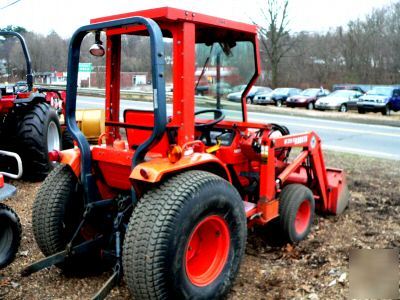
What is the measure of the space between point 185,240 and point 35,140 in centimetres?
437

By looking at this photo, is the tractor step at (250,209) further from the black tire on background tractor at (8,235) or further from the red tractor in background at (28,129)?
the red tractor in background at (28,129)

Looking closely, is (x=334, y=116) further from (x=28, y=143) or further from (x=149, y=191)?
(x=149, y=191)

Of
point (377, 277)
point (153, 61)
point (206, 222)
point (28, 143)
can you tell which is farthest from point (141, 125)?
point (28, 143)

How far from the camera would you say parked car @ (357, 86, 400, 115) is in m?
22.9

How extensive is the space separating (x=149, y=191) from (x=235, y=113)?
1669 mm

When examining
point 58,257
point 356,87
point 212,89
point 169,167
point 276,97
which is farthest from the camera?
point 356,87

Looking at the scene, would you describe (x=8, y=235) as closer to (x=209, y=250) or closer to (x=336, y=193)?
(x=209, y=250)

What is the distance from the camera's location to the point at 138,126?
370 cm

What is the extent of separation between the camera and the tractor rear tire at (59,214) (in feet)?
12.1

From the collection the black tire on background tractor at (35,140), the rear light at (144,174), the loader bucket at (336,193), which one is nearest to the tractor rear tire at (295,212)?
the loader bucket at (336,193)

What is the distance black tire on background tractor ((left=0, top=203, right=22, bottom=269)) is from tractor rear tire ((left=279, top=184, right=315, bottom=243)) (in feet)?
7.96

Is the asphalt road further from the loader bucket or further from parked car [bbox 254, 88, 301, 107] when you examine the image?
parked car [bbox 254, 88, 301, 107]

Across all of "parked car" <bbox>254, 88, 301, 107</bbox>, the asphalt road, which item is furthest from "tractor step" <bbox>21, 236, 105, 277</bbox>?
"parked car" <bbox>254, 88, 301, 107</bbox>

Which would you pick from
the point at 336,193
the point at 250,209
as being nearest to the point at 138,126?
the point at 250,209
